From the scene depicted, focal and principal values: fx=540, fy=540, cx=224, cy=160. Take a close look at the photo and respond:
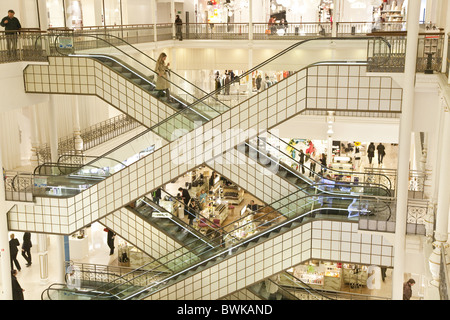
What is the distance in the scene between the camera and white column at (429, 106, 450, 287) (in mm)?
8992

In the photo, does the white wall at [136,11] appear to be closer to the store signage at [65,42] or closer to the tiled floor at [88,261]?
the tiled floor at [88,261]

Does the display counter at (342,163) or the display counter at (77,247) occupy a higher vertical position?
the display counter at (342,163)

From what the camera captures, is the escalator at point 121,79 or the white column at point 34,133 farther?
the white column at point 34,133

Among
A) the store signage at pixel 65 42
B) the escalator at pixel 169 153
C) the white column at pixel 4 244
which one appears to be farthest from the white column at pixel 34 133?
the store signage at pixel 65 42

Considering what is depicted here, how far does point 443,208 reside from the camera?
929 cm

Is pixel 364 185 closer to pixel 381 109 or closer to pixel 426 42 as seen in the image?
pixel 381 109

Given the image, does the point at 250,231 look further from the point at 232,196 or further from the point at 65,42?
the point at 232,196

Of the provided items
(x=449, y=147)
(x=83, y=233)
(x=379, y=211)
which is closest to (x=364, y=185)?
(x=379, y=211)

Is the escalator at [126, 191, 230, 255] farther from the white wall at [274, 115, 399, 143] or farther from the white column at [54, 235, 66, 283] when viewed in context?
the white wall at [274, 115, 399, 143]

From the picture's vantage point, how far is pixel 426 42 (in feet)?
36.8

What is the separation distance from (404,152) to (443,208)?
1.53 meters

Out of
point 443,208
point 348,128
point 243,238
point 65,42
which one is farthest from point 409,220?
point 65,42

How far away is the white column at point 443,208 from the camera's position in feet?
29.5

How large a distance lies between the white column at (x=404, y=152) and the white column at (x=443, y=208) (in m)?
1.08
